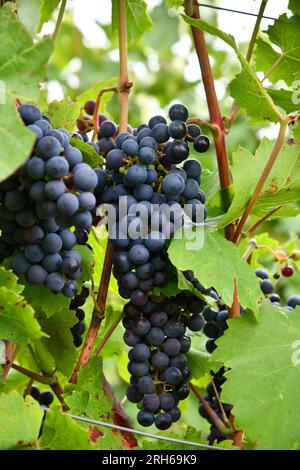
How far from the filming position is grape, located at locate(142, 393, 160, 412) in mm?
1043

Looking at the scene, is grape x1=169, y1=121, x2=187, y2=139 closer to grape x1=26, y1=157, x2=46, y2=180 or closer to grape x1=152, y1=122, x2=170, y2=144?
grape x1=152, y1=122, x2=170, y2=144

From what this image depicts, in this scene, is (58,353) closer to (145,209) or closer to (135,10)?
(145,209)

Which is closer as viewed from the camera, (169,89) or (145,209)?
(145,209)

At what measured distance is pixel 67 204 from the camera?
0.85m

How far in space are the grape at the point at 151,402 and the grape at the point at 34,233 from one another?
1.04 ft

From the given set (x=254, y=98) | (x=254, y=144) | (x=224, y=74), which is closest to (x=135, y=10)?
(x=254, y=98)

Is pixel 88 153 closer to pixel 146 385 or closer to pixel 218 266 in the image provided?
pixel 218 266

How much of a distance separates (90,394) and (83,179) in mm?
383

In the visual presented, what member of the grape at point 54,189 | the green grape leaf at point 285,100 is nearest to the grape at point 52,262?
the grape at point 54,189

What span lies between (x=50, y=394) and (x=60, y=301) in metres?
0.42

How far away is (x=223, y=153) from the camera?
44.3 inches

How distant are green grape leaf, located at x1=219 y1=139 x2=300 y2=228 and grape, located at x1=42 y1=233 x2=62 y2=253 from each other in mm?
280

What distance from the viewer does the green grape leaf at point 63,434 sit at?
91 cm

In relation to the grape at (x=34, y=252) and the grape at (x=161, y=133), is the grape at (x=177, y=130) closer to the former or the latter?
the grape at (x=161, y=133)
